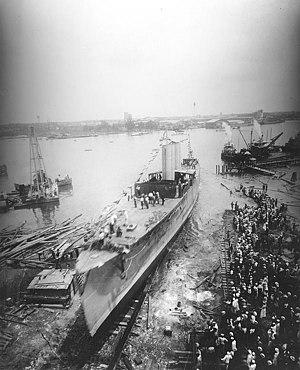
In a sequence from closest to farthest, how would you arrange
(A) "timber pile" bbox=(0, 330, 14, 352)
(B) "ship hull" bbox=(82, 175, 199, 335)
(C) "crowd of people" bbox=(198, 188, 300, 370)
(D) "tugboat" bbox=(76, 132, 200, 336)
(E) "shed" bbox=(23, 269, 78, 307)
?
(C) "crowd of people" bbox=(198, 188, 300, 370) < (A) "timber pile" bbox=(0, 330, 14, 352) < (B) "ship hull" bbox=(82, 175, 199, 335) < (D) "tugboat" bbox=(76, 132, 200, 336) < (E) "shed" bbox=(23, 269, 78, 307)

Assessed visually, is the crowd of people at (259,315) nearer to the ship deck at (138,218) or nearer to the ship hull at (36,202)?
the ship deck at (138,218)

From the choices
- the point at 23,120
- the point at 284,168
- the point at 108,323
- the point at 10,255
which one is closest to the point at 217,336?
the point at 108,323

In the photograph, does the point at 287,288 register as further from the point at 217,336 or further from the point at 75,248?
the point at 75,248

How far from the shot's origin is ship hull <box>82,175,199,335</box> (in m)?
8.11

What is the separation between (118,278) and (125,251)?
3.16ft

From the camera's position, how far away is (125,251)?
8820 millimetres

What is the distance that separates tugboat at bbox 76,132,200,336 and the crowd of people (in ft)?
10.3

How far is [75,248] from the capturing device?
44.2 feet

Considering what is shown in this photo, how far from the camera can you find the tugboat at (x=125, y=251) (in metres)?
8.27

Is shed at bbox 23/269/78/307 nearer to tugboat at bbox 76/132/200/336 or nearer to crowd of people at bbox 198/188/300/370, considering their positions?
tugboat at bbox 76/132/200/336

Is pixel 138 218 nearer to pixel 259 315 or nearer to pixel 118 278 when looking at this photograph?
pixel 118 278

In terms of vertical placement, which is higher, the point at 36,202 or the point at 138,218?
the point at 138,218

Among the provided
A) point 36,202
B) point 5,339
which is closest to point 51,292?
point 5,339

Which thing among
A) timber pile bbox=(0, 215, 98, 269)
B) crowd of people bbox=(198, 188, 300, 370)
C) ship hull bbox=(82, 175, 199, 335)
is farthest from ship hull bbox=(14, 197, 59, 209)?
crowd of people bbox=(198, 188, 300, 370)
